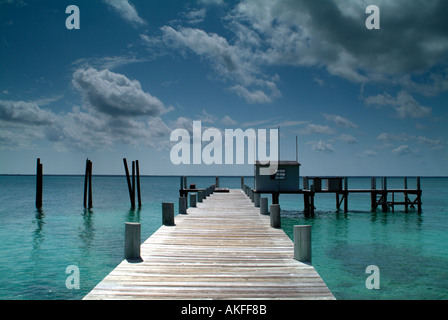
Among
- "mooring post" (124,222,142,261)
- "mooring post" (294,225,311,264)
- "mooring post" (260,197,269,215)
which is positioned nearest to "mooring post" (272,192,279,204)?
"mooring post" (260,197,269,215)

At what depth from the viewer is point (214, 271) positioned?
25.1ft

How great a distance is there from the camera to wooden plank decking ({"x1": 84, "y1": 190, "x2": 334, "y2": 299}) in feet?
20.7

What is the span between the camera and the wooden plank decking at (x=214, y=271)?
6.30 metres

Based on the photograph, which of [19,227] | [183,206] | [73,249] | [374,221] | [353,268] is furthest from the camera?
[374,221]

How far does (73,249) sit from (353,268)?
14741 mm

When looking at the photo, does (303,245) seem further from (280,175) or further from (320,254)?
(280,175)

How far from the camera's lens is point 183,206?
55.4ft
